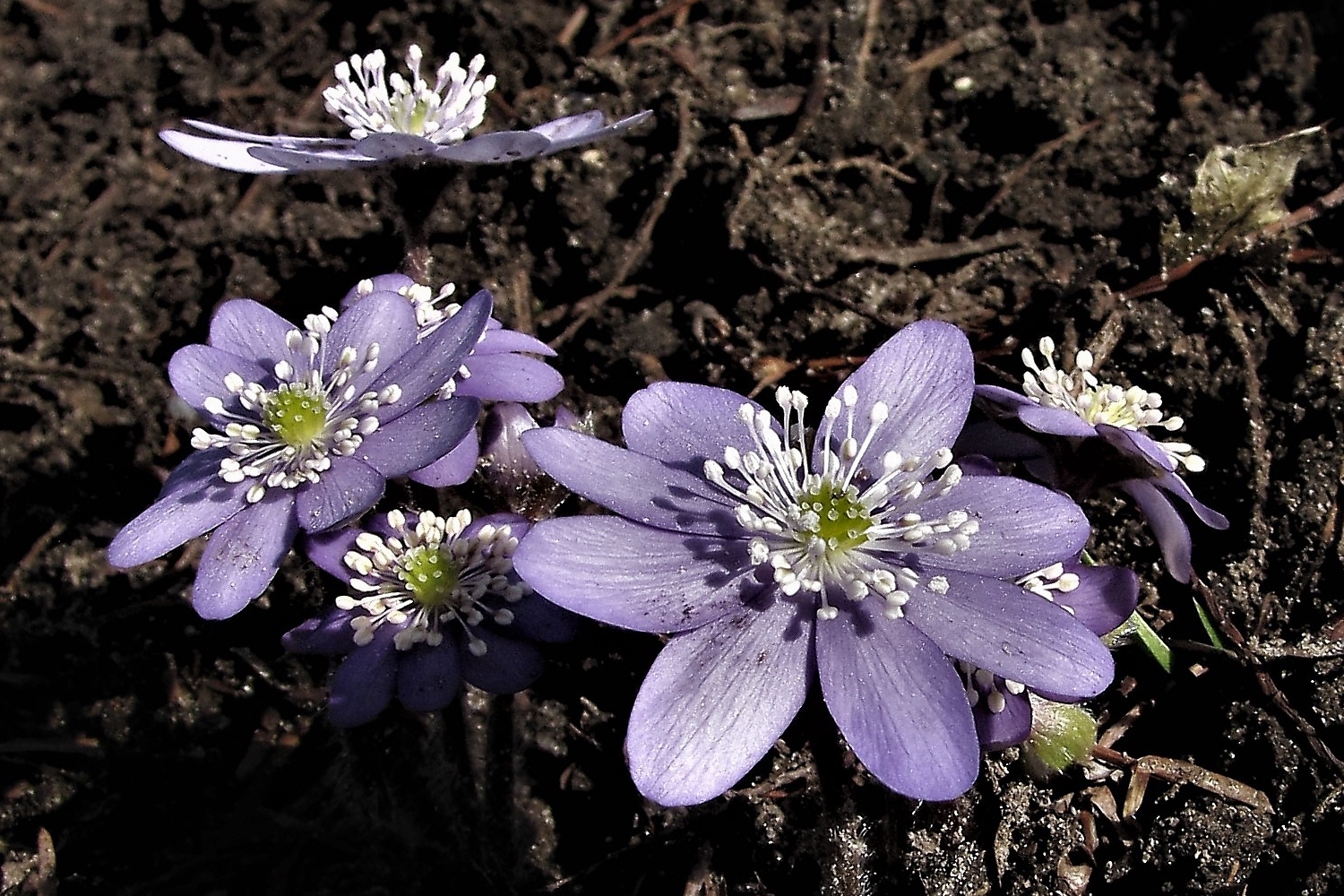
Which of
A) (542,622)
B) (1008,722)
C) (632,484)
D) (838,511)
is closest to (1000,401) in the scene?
(838,511)

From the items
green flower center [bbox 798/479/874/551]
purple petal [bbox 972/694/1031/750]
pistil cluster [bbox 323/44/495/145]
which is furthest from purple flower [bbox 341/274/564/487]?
purple petal [bbox 972/694/1031/750]

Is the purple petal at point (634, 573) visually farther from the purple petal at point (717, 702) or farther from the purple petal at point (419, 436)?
the purple petal at point (419, 436)

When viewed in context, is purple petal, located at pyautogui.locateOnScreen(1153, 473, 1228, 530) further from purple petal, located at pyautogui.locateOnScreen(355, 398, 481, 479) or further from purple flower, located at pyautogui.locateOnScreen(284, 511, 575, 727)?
purple petal, located at pyautogui.locateOnScreen(355, 398, 481, 479)

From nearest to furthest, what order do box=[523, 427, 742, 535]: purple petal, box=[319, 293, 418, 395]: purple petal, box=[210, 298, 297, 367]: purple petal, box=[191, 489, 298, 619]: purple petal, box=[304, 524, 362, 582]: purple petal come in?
box=[523, 427, 742, 535]: purple petal → box=[191, 489, 298, 619]: purple petal → box=[304, 524, 362, 582]: purple petal → box=[319, 293, 418, 395]: purple petal → box=[210, 298, 297, 367]: purple petal

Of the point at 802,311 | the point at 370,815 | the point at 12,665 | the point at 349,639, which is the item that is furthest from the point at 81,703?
the point at 802,311

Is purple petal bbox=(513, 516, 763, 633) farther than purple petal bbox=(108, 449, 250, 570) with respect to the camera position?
No

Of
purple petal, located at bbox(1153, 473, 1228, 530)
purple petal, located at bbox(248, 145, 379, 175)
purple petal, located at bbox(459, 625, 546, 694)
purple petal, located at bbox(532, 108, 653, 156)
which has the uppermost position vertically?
purple petal, located at bbox(532, 108, 653, 156)

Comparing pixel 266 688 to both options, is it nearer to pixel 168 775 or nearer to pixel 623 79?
pixel 168 775
